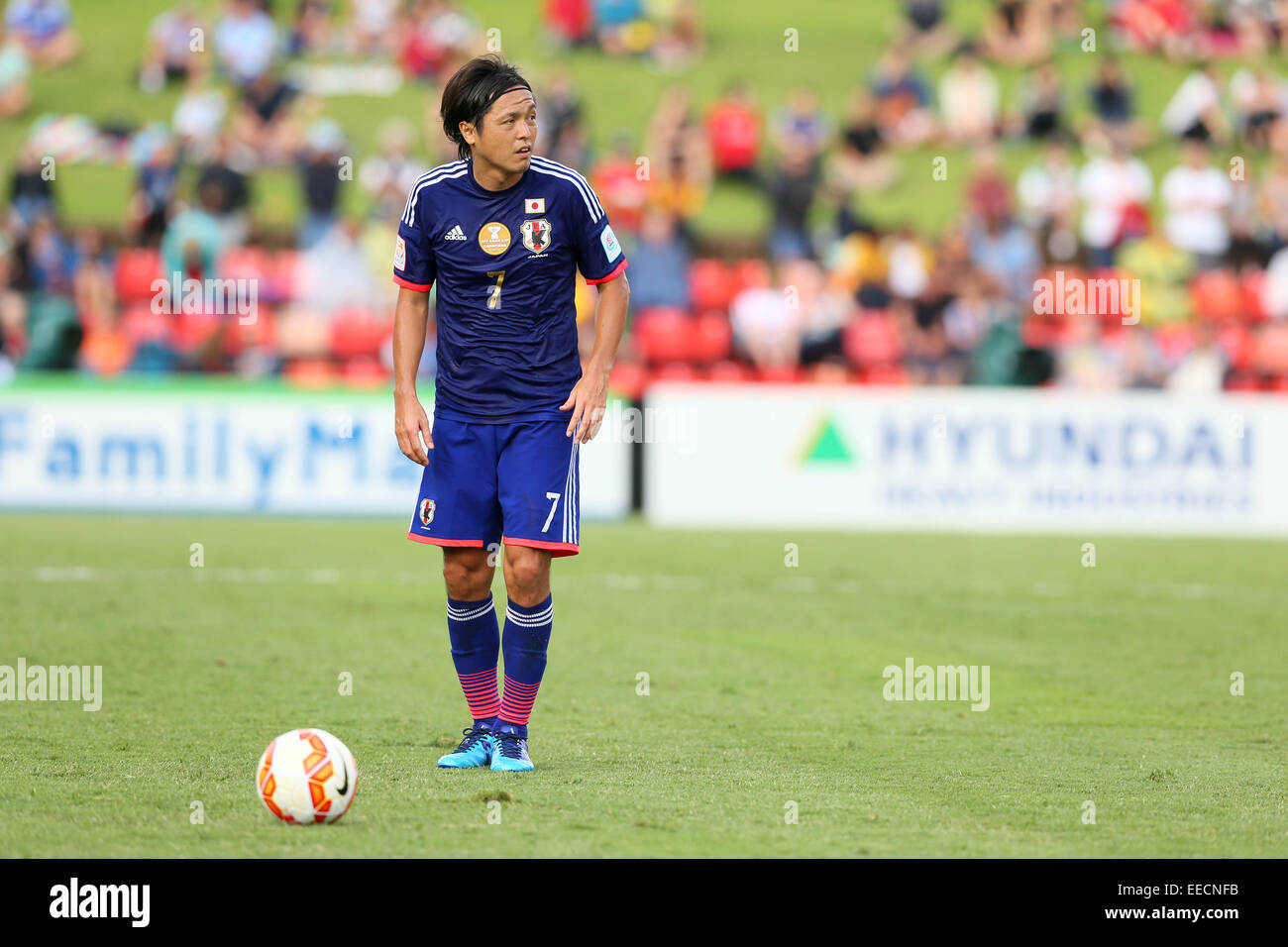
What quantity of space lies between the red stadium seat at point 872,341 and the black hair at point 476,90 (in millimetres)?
13548

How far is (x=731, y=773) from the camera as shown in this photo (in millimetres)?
6359

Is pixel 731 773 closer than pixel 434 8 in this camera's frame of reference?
Yes

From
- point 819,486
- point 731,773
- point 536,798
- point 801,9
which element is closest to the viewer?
point 536,798

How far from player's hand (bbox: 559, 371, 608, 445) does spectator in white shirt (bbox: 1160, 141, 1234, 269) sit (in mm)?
17027

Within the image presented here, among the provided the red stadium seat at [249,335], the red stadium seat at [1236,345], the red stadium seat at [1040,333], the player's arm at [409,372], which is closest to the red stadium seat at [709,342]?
the red stadium seat at [1040,333]

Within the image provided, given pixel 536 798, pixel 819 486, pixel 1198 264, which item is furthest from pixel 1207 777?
pixel 1198 264

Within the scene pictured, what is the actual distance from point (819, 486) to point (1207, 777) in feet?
33.8

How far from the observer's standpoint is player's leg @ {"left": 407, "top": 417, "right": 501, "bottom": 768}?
20.9 feet

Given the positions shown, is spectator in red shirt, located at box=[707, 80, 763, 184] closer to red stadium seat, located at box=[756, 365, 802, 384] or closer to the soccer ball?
red stadium seat, located at box=[756, 365, 802, 384]

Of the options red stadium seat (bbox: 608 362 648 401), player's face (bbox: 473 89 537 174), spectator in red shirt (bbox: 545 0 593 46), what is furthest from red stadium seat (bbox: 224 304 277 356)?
player's face (bbox: 473 89 537 174)

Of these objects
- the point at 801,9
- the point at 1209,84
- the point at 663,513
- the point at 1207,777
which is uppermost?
the point at 801,9

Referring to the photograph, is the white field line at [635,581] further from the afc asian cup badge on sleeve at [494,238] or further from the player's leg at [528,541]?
the afc asian cup badge on sleeve at [494,238]

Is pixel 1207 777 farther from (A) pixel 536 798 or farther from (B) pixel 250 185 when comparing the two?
(B) pixel 250 185

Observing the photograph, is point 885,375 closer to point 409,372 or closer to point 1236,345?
point 1236,345
